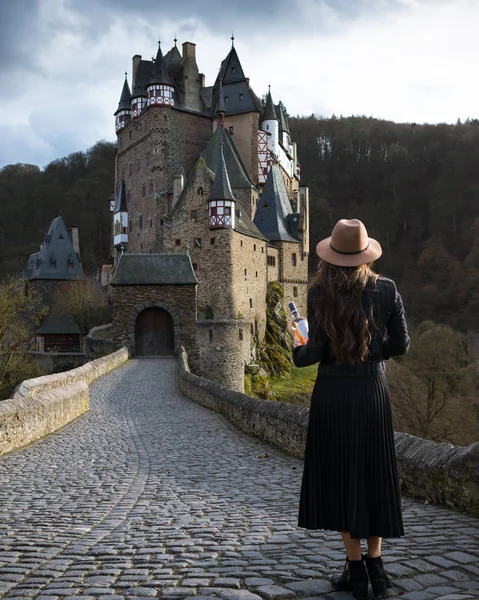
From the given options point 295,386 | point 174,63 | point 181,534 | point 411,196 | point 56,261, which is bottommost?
point 295,386

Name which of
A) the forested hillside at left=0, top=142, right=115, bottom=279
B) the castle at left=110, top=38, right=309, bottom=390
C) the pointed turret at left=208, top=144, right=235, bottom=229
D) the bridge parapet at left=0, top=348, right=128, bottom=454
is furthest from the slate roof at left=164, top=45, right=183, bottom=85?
the bridge parapet at left=0, top=348, right=128, bottom=454

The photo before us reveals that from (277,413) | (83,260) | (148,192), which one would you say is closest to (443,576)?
(277,413)

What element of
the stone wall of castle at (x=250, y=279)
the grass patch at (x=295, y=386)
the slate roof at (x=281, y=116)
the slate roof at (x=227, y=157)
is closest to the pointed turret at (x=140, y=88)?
the slate roof at (x=227, y=157)

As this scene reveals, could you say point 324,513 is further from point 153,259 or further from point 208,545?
point 153,259

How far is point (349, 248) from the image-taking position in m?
3.73

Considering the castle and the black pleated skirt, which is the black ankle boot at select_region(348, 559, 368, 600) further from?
the castle

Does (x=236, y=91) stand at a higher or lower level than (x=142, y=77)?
lower

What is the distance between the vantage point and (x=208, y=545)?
4375 mm

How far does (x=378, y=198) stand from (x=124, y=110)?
1570 inches

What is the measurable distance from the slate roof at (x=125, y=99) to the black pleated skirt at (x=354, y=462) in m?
58.3

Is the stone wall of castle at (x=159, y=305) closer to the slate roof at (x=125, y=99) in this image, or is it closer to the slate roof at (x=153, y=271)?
the slate roof at (x=153, y=271)

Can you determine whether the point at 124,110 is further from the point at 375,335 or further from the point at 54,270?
the point at 375,335

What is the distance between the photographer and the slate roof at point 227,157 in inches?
1853

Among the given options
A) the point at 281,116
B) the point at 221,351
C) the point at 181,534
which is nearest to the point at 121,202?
the point at 281,116
